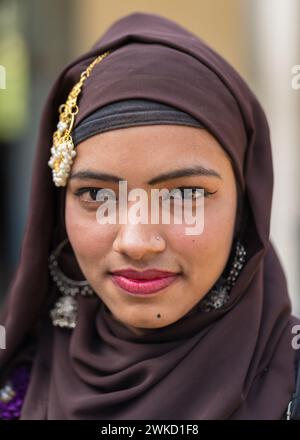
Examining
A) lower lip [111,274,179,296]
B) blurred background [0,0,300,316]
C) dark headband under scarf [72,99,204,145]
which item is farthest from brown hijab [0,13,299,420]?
blurred background [0,0,300,316]

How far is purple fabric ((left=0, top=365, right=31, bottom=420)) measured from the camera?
160 cm

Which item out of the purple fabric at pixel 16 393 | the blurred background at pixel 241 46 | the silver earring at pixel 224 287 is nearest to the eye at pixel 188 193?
the silver earring at pixel 224 287

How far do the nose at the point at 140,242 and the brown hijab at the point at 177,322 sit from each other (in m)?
0.22

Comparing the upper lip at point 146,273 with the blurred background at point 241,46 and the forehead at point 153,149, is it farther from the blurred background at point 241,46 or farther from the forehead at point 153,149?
the blurred background at point 241,46

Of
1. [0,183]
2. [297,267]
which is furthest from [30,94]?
[297,267]

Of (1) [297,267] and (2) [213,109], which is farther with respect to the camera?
(1) [297,267]

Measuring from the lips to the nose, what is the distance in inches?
1.6

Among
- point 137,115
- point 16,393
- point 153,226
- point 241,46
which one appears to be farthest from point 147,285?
point 241,46

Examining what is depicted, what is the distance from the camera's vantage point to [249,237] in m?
1.53

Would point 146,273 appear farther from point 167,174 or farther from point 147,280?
point 167,174

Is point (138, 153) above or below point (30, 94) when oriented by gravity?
below

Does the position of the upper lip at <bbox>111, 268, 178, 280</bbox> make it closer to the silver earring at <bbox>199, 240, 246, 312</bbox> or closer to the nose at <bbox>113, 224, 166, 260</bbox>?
the nose at <bbox>113, 224, 166, 260</bbox>

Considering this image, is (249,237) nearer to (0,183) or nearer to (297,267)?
(297,267)
